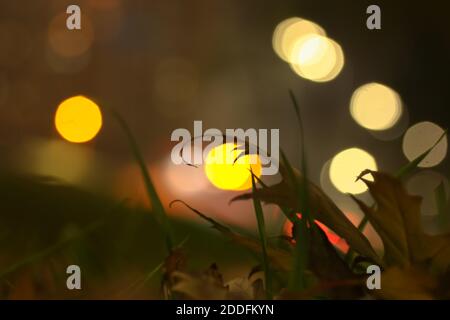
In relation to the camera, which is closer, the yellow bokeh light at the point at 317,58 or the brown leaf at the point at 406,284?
the brown leaf at the point at 406,284

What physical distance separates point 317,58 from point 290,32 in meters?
0.24

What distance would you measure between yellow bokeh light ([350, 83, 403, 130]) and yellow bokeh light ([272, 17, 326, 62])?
1.52ft

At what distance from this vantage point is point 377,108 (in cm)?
532

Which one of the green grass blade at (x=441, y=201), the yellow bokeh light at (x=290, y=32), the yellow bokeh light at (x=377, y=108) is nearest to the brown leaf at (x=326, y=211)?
the green grass blade at (x=441, y=201)

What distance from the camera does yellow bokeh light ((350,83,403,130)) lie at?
415cm

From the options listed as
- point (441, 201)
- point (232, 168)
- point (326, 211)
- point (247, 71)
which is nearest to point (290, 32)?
point (247, 71)

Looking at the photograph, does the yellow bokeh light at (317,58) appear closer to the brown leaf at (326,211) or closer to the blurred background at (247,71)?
the blurred background at (247,71)

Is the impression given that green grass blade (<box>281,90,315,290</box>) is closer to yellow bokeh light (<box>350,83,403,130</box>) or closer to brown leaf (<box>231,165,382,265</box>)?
brown leaf (<box>231,165,382,265</box>)

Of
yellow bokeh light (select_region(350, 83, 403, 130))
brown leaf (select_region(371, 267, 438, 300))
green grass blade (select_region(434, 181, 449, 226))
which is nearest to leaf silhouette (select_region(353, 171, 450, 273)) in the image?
brown leaf (select_region(371, 267, 438, 300))

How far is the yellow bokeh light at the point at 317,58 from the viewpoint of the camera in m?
3.79

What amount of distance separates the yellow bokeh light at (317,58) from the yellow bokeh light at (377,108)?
25 centimetres

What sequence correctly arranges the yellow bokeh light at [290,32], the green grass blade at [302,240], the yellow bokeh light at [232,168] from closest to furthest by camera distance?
the green grass blade at [302,240]
the yellow bokeh light at [232,168]
the yellow bokeh light at [290,32]

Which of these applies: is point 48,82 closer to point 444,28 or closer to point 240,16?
point 240,16

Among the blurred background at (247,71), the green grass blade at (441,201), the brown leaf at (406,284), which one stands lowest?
the brown leaf at (406,284)
